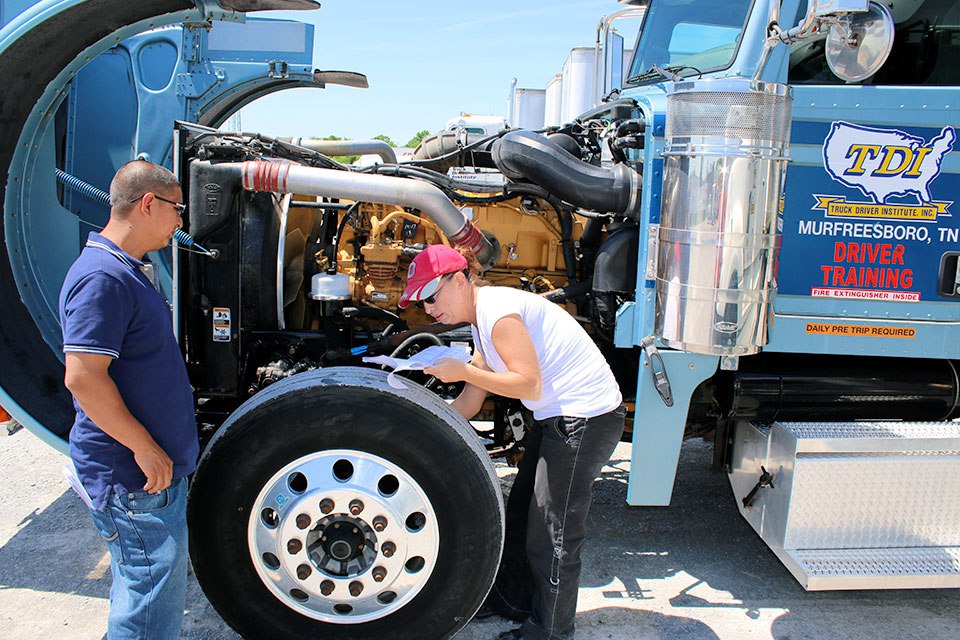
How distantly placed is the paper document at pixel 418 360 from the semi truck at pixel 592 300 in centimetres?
8

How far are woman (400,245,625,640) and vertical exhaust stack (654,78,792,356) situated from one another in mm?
441

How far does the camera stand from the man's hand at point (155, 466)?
236cm

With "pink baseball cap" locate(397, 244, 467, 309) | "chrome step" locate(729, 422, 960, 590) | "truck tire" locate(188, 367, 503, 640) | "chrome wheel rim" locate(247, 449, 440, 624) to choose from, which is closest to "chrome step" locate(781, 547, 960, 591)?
"chrome step" locate(729, 422, 960, 590)

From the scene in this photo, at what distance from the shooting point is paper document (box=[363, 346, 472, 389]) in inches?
112

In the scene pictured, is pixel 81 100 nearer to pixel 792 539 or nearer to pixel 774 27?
pixel 774 27

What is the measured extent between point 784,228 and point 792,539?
1331mm

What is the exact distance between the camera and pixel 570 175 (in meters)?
A: 3.40

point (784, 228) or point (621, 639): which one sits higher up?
point (784, 228)

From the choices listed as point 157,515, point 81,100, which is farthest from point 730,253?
point 81,100

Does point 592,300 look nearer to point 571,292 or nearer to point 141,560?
point 571,292

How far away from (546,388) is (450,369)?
0.42 m

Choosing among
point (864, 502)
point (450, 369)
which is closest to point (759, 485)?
point (864, 502)

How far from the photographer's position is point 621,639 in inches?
128

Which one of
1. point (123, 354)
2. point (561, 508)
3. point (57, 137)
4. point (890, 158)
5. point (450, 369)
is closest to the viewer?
point (123, 354)
